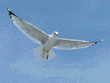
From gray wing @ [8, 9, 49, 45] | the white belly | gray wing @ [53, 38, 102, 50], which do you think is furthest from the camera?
gray wing @ [53, 38, 102, 50]

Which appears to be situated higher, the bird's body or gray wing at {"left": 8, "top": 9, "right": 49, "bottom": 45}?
gray wing at {"left": 8, "top": 9, "right": 49, "bottom": 45}

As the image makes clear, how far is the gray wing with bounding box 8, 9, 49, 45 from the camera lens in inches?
984

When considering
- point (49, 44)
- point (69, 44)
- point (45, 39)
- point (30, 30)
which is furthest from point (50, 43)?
point (30, 30)

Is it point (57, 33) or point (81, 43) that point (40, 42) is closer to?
point (57, 33)

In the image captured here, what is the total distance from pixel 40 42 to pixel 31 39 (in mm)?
961

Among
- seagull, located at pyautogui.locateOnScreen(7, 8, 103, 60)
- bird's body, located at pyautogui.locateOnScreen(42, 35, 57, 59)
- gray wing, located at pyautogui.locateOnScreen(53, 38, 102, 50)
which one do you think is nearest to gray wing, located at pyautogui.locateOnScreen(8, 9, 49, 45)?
seagull, located at pyautogui.locateOnScreen(7, 8, 103, 60)

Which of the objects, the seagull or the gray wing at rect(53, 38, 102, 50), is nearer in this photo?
the seagull

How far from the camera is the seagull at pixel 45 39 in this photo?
2506cm

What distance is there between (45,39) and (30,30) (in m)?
1.67

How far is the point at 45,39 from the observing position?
1043 inches

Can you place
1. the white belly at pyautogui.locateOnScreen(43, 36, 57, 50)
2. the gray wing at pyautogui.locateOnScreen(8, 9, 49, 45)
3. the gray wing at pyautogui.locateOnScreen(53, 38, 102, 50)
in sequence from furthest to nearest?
the gray wing at pyautogui.locateOnScreen(53, 38, 102, 50)
the white belly at pyautogui.locateOnScreen(43, 36, 57, 50)
the gray wing at pyautogui.locateOnScreen(8, 9, 49, 45)

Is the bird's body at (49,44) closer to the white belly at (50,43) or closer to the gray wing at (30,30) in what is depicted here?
the white belly at (50,43)

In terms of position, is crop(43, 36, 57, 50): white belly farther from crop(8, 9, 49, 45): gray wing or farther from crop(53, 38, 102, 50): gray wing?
crop(53, 38, 102, 50): gray wing

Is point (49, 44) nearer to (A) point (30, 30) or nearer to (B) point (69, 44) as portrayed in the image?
(B) point (69, 44)
